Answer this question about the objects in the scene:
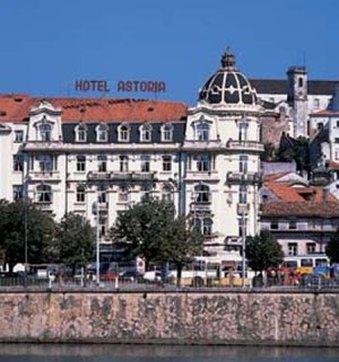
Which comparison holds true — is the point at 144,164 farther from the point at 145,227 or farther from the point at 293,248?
the point at 293,248

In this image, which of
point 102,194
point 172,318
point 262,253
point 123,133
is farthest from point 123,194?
point 172,318

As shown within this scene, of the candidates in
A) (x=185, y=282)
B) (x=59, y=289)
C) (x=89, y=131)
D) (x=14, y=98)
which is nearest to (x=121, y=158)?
(x=89, y=131)

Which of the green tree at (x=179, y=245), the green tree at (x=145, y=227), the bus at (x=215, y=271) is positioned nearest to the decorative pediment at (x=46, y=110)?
the green tree at (x=145, y=227)

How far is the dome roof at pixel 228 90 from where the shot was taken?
12450 cm

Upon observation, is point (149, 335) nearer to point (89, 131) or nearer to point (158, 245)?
point (158, 245)

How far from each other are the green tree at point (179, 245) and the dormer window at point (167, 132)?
1291 cm

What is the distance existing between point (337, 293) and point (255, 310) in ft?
14.0

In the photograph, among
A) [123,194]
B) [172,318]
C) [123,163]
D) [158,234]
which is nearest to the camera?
[172,318]

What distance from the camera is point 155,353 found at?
296 ft

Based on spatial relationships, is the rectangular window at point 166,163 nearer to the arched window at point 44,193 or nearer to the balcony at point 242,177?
the balcony at point 242,177

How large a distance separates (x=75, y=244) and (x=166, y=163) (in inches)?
576

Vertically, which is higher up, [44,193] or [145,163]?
[145,163]

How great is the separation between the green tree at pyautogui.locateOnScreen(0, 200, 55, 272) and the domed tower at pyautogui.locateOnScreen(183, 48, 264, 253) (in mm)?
13440

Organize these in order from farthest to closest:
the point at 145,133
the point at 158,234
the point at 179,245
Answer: the point at 145,133 < the point at 158,234 < the point at 179,245
